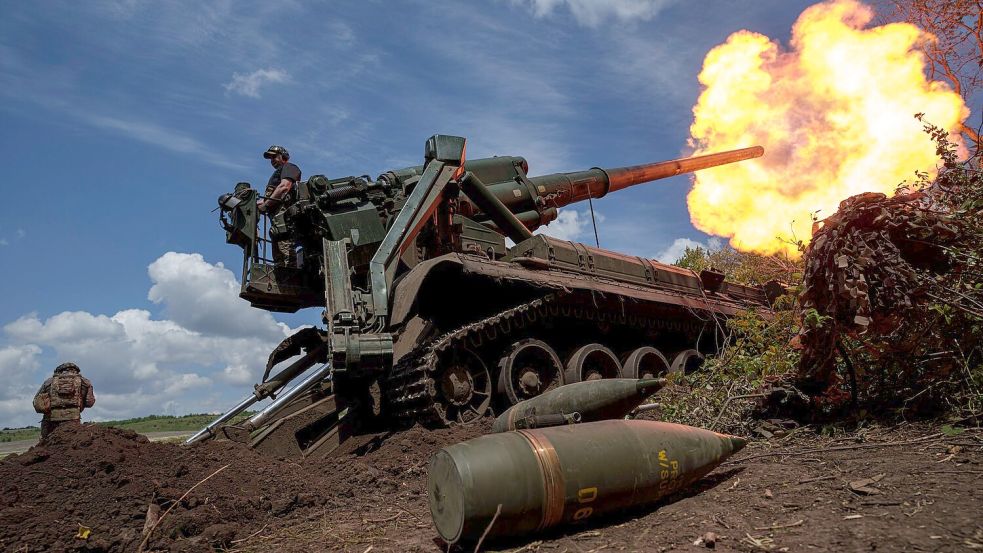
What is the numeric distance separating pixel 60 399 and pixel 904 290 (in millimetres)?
11536

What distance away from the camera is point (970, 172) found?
24.3 feet

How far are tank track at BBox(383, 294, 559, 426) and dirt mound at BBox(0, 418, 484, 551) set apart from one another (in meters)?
0.52

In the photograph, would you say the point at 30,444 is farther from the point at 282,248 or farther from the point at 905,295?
the point at 905,295

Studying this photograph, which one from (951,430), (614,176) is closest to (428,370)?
(951,430)

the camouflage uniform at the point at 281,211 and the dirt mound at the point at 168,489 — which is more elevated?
the camouflage uniform at the point at 281,211

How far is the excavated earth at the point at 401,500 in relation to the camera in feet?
13.5

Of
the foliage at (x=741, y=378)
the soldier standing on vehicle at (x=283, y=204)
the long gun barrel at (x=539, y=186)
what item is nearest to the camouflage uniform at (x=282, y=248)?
the soldier standing on vehicle at (x=283, y=204)

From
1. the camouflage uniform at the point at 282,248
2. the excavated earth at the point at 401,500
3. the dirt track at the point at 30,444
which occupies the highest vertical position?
the camouflage uniform at the point at 282,248

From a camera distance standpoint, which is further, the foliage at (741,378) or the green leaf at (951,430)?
the foliage at (741,378)

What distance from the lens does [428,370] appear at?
8602 millimetres

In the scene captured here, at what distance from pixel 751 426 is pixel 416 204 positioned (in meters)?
5.30

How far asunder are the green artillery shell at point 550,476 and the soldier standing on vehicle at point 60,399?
332 inches

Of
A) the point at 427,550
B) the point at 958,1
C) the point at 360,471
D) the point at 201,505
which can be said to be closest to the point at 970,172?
the point at 958,1

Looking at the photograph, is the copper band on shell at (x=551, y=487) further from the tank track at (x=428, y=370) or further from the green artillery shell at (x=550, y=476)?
the tank track at (x=428, y=370)
